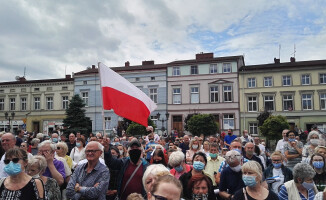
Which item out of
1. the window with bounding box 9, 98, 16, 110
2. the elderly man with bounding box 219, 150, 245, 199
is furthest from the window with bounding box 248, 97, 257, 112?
the window with bounding box 9, 98, 16, 110

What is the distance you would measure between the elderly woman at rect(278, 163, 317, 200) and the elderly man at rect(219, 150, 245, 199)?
70cm

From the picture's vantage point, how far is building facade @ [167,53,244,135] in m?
36.6

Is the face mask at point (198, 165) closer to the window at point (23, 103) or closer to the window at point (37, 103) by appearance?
the window at point (37, 103)

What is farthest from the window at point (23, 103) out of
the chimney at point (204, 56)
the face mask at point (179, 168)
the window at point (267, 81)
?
the face mask at point (179, 168)

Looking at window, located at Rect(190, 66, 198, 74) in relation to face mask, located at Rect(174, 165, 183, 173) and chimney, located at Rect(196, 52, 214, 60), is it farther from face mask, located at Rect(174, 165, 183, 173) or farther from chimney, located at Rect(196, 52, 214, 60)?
face mask, located at Rect(174, 165, 183, 173)

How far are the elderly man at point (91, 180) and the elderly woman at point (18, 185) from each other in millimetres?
640

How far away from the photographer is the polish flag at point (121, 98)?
725 centimetres

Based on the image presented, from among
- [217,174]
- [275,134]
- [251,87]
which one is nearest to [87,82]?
[251,87]

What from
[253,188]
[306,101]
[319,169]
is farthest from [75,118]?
[253,188]

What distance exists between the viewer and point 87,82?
42.1 meters

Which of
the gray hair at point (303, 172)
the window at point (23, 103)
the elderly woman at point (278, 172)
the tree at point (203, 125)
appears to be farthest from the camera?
the window at point (23, 103)

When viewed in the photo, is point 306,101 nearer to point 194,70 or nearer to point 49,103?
point 194,70

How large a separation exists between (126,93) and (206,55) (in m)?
32.3

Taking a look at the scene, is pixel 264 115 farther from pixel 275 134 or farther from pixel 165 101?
pixel 165 101
